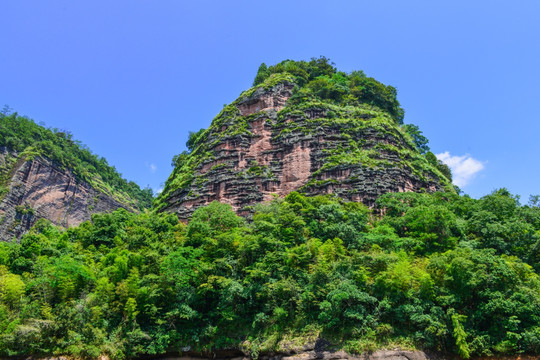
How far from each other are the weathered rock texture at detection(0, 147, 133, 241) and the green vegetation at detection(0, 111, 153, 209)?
112 cm

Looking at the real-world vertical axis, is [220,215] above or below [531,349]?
above

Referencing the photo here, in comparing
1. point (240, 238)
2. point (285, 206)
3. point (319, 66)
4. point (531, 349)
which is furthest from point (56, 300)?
point (319, 66)

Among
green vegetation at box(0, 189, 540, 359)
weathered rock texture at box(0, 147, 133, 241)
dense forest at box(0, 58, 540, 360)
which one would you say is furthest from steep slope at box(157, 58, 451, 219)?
weathered rock texture at box(0, 147, 133, 241)

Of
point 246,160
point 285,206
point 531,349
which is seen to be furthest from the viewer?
point 246,160

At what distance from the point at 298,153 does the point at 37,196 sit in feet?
121

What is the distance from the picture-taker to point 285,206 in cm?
3328

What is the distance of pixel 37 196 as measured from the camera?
58.5m

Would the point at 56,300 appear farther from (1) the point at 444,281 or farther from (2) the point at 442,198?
(2) the point at 442,198

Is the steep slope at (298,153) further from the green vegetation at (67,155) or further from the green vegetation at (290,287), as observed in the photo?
the green vegetation at (67,155)

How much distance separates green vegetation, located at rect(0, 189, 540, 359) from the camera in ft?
75.4

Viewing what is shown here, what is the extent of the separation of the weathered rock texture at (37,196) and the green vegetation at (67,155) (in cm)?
112

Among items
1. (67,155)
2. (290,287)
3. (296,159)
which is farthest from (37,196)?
(290,287)

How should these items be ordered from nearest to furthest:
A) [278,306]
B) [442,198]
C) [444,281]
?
1. [444,281]
2. [278,306]
3. [442,198]

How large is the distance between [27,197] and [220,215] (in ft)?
118
